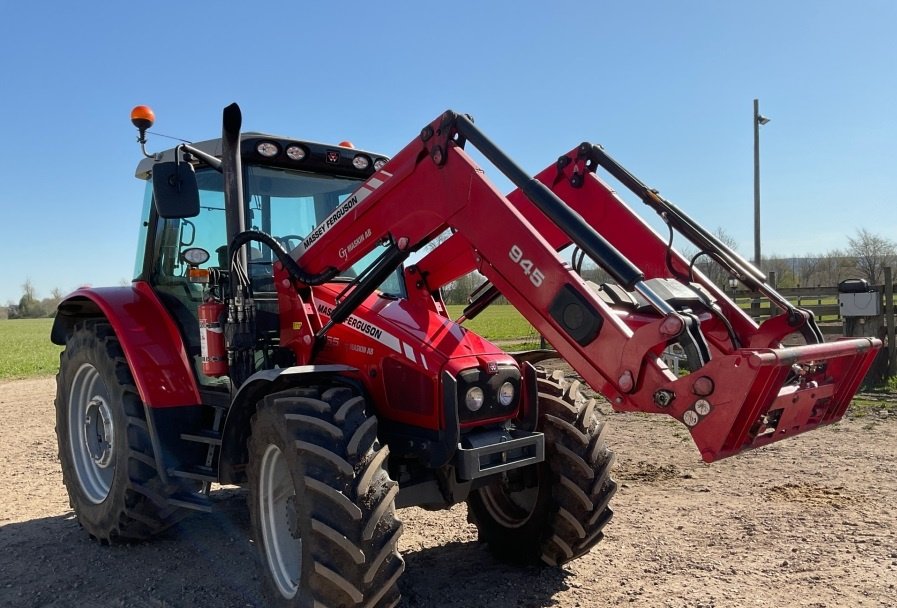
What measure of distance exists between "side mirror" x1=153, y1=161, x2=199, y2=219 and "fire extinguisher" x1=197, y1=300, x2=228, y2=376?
59cm

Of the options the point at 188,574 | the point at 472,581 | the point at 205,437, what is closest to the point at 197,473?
the point at 205,437

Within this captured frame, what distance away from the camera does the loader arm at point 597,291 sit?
8.36 ft

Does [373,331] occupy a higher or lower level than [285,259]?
lower

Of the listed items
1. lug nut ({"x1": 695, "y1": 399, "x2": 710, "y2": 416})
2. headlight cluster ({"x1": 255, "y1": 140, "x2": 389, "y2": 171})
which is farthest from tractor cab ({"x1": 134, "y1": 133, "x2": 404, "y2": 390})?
lug nut ({"x1": 695, "y1": 399, "x2": 710, "y2": 416})

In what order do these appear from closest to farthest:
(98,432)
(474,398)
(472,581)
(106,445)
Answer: (474,398) → (472,581) → (106,445) → (98,432)

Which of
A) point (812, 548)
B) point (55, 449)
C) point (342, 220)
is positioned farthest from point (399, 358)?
point (55, 449)

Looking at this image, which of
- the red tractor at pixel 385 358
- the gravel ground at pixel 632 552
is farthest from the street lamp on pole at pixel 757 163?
the red tractor at pixel 385 358

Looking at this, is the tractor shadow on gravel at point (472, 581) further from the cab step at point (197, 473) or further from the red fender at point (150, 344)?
the red fender at point (150, 344)

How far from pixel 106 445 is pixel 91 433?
0.73ft

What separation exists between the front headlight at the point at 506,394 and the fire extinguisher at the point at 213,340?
65.7 inches

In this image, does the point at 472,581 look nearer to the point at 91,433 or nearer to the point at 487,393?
the point at 487,393

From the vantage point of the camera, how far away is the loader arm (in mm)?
2547

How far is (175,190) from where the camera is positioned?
12.2 ft

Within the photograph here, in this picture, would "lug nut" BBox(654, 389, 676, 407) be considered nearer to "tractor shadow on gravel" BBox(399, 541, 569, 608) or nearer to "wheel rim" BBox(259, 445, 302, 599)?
"tractor shadow on gravel" BBox(399, 541, 569, 608)
